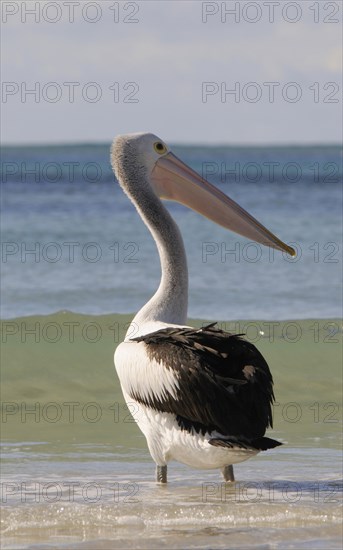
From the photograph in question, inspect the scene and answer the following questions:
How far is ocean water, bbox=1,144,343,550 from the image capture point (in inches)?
190

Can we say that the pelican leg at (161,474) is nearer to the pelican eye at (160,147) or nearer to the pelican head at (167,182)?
the pelican head at (167,182)

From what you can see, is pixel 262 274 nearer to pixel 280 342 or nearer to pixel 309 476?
pixel 280 342

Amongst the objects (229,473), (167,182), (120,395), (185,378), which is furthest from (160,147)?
(120,395)

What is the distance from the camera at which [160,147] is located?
6.23 m

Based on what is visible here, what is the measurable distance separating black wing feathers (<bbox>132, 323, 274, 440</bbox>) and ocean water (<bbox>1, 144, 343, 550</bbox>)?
0.36 meters

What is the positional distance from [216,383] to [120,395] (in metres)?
3.03

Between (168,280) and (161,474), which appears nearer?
(161,474)

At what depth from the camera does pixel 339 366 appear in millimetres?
8492

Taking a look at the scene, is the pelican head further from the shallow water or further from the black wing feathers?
the shallow water

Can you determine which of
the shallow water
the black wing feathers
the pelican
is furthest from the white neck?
the shallow water

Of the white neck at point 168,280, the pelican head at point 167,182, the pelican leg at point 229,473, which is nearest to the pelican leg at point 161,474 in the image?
the pelican leg at point 229,473

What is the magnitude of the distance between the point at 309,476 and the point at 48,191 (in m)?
A: 20.4

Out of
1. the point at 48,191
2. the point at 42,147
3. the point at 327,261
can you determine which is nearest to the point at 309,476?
the point at 327,261

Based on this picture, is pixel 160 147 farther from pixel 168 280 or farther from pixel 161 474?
pixel 161 474
